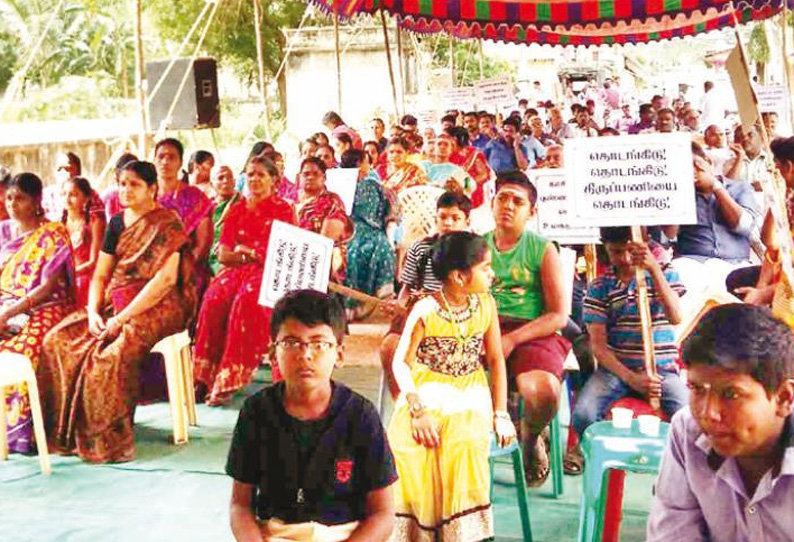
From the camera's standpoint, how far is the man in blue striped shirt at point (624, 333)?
11.4 feet

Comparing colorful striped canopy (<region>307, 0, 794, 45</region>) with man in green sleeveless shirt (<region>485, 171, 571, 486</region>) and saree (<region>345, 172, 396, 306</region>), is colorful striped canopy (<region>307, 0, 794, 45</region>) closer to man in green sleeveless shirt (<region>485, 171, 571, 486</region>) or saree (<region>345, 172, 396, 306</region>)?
saree (<region>345, 172, 396, 306</region>)

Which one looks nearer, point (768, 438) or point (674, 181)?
point (768, 438)

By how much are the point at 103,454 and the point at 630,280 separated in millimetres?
2596

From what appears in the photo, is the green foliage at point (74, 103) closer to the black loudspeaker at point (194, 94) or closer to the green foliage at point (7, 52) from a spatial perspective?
the green foliage at point (7, 52)

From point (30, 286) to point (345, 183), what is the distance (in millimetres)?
2436

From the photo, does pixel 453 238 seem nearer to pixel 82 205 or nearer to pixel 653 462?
pixel 653 462

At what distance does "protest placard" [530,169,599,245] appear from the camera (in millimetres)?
4613

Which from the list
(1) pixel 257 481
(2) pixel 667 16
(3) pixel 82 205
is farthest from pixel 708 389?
(2) pixel 667 16

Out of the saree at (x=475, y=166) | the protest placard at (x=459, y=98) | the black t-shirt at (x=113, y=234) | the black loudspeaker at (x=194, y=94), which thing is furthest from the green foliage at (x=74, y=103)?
the black t-shirt at (x=113, y=234)

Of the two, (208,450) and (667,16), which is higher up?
(667,16)

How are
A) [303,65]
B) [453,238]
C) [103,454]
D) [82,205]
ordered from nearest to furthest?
[453,238]
[103,454]
[82,205]
[303,65]

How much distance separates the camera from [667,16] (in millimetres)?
7449

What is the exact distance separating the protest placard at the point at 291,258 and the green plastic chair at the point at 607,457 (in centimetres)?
135

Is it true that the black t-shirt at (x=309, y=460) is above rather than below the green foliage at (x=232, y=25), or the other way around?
below
